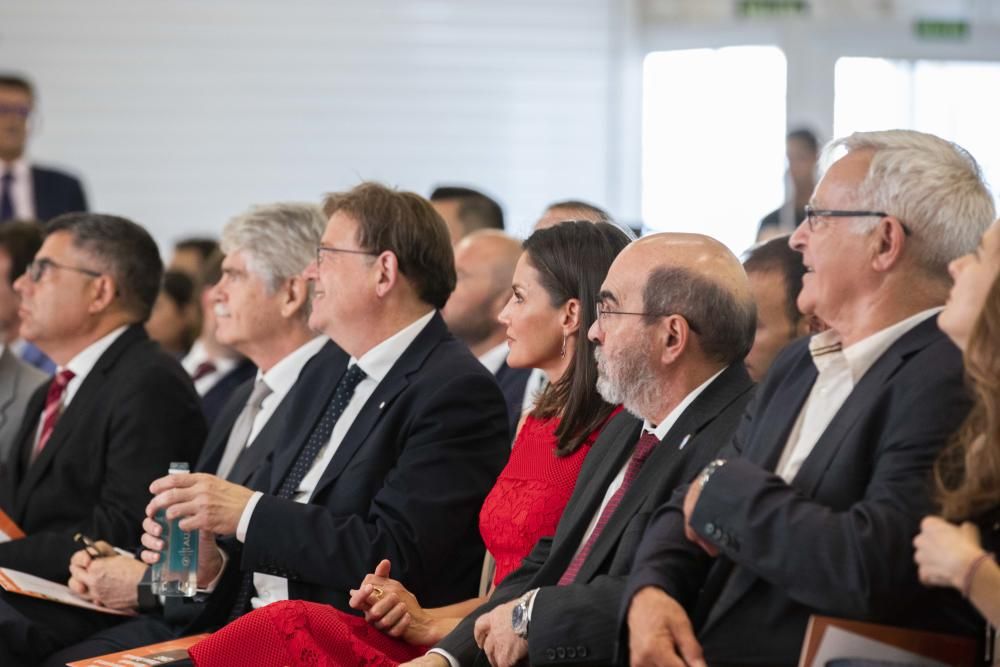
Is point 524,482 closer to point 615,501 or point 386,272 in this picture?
point 615,501

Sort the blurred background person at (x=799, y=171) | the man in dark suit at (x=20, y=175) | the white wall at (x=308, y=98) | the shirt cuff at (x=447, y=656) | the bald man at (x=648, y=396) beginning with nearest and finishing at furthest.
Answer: the bald man at (x=648, y=396) < the shirt cuff at (x=447, y=656) < the man in dark suit at (x=20, y=175) < the blurred background person at (x=799, y=171) < the white wall at (x=308, y=98)

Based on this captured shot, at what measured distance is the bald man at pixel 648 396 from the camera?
2.88 meters

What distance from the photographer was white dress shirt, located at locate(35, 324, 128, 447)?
14.7ft

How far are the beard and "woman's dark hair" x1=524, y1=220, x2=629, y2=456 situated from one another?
0.26 meters

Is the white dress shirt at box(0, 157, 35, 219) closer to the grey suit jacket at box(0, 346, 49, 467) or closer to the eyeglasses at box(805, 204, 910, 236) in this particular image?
the grey suit jacket at box(0, 346, 49, 467)

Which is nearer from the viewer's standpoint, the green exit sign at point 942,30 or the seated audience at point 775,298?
the seated audience at point 775,298

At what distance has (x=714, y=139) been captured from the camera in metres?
9.79

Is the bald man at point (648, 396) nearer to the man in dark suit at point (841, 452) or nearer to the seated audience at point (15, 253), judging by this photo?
the man in dark suit at point (841, 452)

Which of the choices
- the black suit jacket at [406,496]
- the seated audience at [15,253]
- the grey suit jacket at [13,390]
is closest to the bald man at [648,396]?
the black suit jacket at [406,496]

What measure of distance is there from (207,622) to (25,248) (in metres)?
2.38

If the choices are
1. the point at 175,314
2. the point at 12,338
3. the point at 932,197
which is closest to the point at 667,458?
the point at 932,197

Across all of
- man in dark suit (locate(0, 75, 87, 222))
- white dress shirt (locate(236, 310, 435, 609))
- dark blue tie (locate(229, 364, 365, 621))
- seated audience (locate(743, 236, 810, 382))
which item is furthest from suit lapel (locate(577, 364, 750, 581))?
man in dark suit (locate(0, 75, 87, 222))

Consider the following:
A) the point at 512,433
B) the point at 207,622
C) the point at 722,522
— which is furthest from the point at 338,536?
the point at 722,522

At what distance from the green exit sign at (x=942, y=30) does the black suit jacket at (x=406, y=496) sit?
697cm
